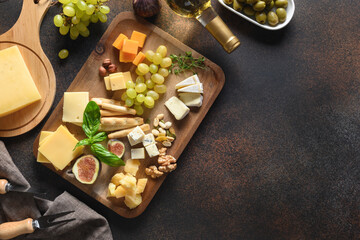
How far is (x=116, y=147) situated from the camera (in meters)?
2.03

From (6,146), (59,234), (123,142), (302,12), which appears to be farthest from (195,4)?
(59,234)

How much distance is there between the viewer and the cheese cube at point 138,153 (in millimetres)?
2023

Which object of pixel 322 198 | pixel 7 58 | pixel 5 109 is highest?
pixel 7 58

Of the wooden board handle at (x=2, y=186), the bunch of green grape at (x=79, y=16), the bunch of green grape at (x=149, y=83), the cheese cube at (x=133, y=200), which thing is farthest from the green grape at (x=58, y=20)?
the cheese cube at (x=133, y=200)

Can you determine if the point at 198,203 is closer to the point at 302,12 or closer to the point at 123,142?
the point at 123,142

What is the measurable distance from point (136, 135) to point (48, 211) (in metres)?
0.72

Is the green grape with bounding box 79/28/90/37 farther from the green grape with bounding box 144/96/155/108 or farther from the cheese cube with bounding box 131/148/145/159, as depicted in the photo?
the cheese cube with bounding box 131/148/145/159

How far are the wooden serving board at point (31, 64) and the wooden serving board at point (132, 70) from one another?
0.32ft

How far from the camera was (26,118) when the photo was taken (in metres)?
2.02

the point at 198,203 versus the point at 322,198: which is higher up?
the point at 198,203

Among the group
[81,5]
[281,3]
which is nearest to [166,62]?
[81,5]

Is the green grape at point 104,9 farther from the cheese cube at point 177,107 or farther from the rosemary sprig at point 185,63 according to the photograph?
the cheese cube at point 177,107

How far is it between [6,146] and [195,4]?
1.50 m

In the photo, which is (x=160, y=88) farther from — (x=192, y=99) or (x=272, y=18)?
(x=272, y=18)
